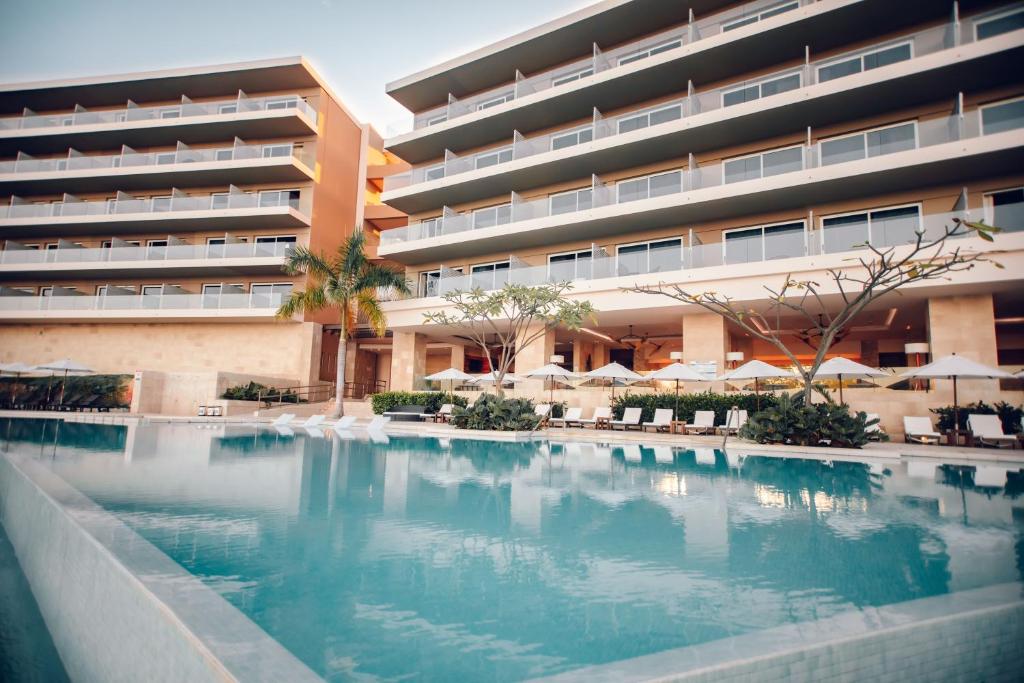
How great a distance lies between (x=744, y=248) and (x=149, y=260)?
2931 cm

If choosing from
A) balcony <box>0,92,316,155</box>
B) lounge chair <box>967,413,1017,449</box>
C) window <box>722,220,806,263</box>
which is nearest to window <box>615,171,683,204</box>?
window <box>722,220,806,263</box>

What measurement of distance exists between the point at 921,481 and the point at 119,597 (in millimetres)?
10782

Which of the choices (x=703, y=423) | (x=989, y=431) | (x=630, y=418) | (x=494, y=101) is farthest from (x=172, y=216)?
(x=989, y=431)

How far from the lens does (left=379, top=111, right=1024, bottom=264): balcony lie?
53.0 ft

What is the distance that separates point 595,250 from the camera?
22547 millimetres

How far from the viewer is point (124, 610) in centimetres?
321

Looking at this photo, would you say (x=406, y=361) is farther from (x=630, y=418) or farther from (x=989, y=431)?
(x=989, y=431)

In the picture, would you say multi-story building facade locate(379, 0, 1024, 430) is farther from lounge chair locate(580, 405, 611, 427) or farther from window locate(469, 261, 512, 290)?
lounge chair locate(580, 405, 611, 427)

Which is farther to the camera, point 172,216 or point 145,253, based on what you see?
point 145,253

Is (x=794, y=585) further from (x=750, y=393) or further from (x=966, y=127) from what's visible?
(x=966, y=127)

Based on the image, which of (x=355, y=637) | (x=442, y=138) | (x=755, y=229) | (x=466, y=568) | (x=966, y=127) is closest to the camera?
(x=355, y=637)

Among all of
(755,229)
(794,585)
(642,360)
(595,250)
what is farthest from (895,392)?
(794,585)

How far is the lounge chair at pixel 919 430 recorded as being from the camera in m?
14.6

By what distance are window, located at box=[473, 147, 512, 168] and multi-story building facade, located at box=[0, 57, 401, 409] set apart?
10.4m
